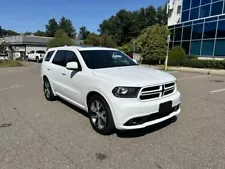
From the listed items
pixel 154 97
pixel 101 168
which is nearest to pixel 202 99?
pixel 154 97

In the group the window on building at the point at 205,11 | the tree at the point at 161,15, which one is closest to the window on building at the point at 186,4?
the window on building at the point at 205,11

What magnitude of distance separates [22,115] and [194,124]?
13.5ft

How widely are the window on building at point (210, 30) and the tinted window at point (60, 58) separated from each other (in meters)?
19.3

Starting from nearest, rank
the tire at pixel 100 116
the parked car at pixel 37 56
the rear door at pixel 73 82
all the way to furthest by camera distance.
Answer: the tire at pixel 100 116 → the rear door at pixel 73 82 → the parked car at pixel 37 56

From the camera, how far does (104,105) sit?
13.1 ft

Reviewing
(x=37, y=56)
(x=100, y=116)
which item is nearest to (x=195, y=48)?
(x=100, y=116)

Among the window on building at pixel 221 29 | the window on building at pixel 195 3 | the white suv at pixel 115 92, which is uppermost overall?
the window on building at pixel 195 3

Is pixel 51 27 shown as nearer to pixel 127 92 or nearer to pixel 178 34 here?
pixel 178 34

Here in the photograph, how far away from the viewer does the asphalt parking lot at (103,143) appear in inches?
126

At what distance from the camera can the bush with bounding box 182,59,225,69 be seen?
58.8 feet

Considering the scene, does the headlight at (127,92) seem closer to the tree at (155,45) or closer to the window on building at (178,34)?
the tree at (155,45)

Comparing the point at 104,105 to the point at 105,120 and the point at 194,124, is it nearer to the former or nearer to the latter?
the point at 105,120

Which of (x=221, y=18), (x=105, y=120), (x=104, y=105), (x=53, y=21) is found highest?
(x=53, y=21)

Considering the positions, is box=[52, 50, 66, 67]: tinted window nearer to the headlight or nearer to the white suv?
the white suv
